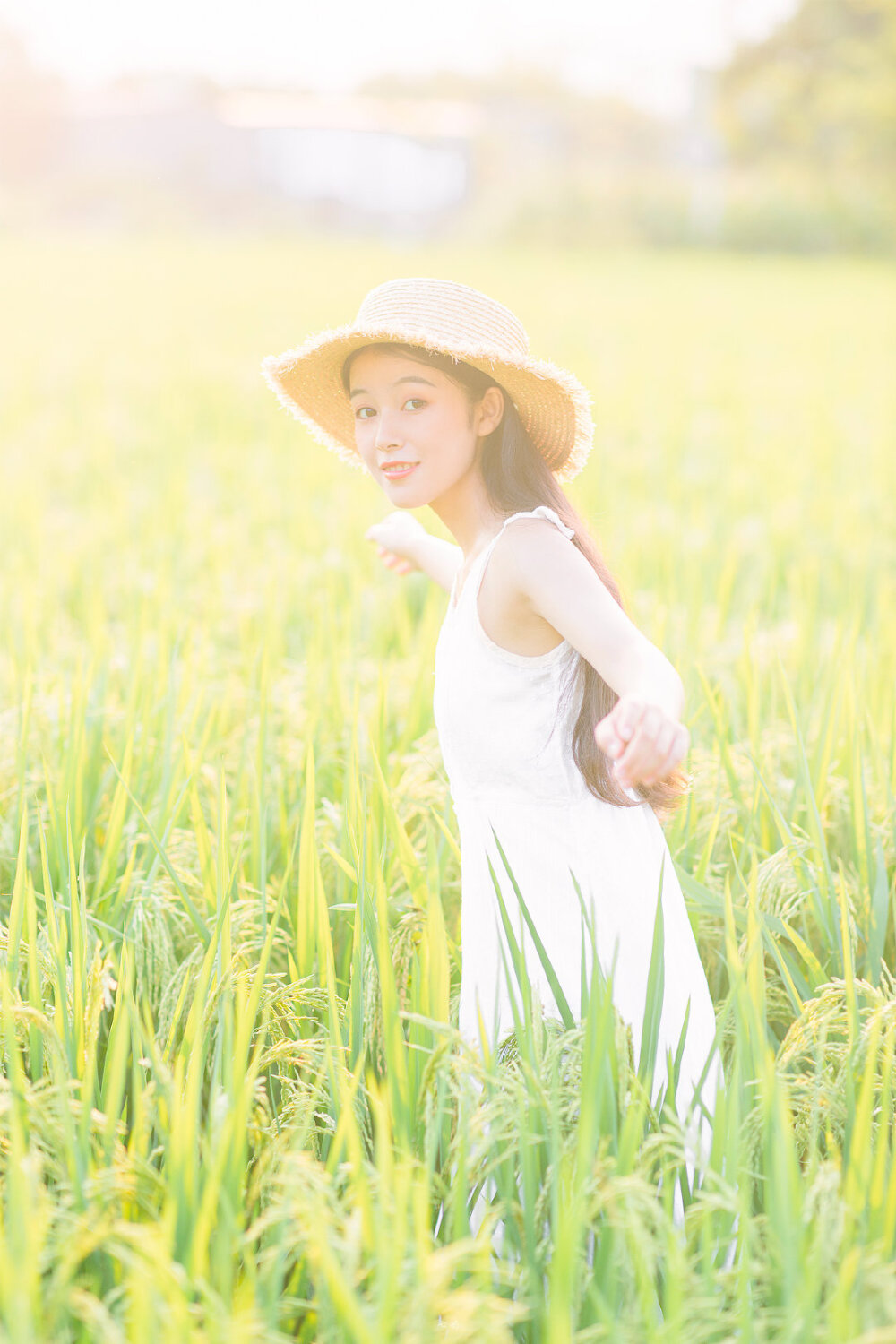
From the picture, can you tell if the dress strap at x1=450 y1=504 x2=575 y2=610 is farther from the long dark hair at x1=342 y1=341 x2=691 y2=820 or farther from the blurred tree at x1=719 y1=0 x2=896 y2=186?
the blurred tree at x1=719 y1=0 x2=896 y2=186

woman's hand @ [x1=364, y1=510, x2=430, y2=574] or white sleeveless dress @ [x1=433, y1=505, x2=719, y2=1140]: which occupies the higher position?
woman's hand @ [x1=364, y1=510, x2=430, y2=574]

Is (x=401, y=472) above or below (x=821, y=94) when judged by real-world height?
below

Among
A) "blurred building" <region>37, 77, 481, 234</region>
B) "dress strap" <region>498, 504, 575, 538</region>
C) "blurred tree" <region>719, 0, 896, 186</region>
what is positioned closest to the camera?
"dress strap" <region>498, 504, 575, 538</region>

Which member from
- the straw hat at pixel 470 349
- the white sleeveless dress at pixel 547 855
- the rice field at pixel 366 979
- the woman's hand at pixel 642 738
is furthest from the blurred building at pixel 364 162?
the woman's hand at pixel 642 738

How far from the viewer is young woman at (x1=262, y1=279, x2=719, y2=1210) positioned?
1246 mm

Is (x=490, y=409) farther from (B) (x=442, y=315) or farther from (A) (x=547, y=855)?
(A) (x=547, y=855)

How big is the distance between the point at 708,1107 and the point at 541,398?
75 cm

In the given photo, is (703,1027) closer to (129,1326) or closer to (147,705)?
(129,1326)

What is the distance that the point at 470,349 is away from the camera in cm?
124

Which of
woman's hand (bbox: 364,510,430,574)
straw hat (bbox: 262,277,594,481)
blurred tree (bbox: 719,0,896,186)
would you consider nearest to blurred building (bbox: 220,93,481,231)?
blurred tree (bbox: 719,0,896,186)

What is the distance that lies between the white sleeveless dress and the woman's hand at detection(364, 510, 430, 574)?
33cm

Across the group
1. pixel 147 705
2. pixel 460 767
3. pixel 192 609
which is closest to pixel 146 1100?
pixel 460 767

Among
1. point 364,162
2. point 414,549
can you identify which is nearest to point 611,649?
point 414,549

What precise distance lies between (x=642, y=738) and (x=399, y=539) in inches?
26.8
